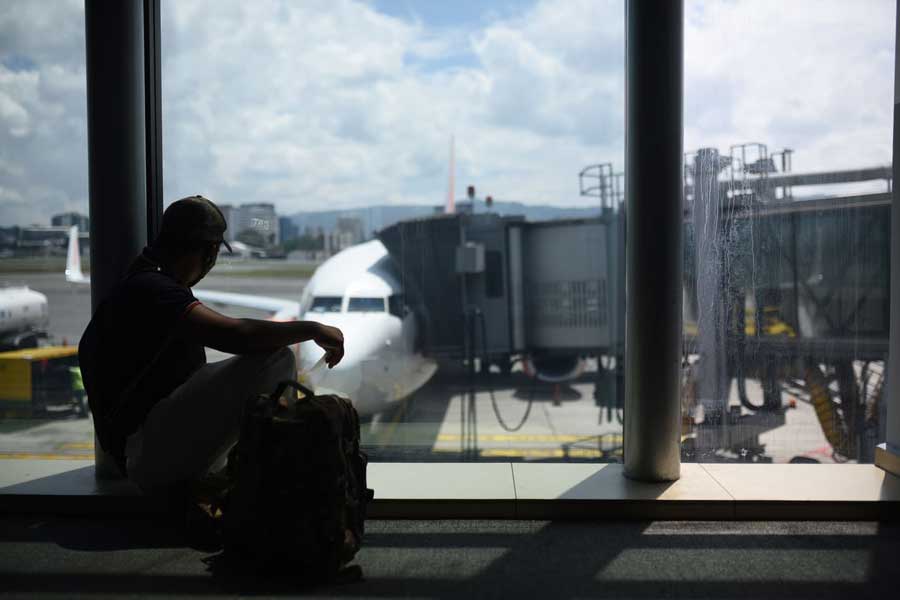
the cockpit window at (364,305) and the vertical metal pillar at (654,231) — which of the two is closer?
the vertical metal pillar at (654,231)

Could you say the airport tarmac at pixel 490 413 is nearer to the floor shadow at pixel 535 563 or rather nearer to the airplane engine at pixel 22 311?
the airplane engine at pixel 22 311

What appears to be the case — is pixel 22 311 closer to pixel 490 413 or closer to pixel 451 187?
pixel 490 413

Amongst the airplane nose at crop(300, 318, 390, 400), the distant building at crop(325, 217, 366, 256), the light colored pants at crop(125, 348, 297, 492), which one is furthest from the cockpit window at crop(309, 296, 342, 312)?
the light colored pants at crop(125, 348, 297, 492)

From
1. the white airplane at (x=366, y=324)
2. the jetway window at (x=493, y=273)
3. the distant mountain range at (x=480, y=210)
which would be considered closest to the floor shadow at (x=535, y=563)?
the white airplane at (x=366, y=324)

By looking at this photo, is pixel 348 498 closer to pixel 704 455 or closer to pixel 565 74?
pixel 704 455

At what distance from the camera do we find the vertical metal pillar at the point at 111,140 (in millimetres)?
2238

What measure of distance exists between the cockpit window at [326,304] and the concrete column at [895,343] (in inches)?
294

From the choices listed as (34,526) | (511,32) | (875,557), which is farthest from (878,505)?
(511,32)

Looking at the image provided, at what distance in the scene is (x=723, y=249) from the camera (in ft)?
9.17

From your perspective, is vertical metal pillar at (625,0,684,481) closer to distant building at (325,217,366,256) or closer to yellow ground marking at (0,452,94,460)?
yellow ground marking at (0,452,94,460)

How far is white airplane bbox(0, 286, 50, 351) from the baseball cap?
943 centimetres

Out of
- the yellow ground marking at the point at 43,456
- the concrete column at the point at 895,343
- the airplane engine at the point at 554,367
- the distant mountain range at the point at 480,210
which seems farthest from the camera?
the airplane engine at the point at 554,367

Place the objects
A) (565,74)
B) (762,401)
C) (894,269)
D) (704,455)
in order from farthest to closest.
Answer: (565,74), (762,401), (704,455), (894,269)

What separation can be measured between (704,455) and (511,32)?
7.96m
